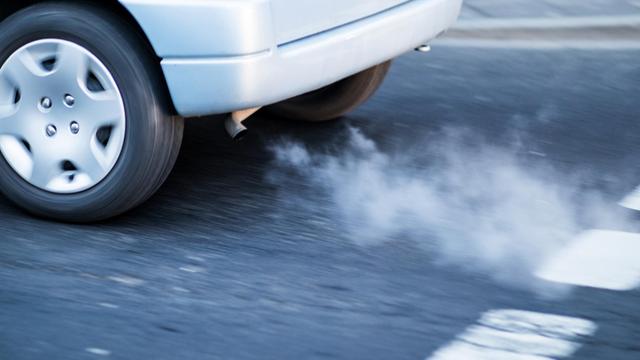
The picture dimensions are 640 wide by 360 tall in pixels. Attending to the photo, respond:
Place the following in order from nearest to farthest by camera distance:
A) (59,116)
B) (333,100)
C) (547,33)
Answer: (59,116) → (333,100) → (547,33)

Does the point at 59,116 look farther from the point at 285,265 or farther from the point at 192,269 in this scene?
the point at 285,265

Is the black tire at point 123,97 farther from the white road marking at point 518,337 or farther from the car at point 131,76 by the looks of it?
the white road marking at point 518,337

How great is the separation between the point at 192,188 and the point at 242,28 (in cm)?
107

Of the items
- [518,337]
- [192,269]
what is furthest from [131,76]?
[518,337]

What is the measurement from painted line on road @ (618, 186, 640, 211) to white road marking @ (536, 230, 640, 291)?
33cm

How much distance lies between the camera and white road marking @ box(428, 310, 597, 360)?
11.6 feet

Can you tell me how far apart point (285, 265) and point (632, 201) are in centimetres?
151

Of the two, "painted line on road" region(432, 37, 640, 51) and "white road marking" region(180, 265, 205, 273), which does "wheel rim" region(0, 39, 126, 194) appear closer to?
"white road marking" region(180, 265, 205, 273)

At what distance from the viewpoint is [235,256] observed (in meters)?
4.31

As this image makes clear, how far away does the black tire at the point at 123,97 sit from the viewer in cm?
432

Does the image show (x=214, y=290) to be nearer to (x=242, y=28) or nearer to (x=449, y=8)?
(x=242, y=28)

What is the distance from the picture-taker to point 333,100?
231 inches

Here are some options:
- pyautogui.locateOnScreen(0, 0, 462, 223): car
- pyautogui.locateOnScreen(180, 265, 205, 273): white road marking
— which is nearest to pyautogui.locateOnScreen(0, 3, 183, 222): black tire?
pyautogui.locateOnScreen(0, 0, 462, 223): car

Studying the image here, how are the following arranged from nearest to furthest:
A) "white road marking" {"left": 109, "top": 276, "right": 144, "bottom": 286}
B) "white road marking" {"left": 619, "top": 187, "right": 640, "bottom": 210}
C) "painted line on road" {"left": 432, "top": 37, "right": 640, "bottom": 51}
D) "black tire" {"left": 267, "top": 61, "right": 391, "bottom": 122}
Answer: "white road marking" {"left": 109, "top": 276, "right": 144, "bottom": 286}
"white road marking" {"left": 619, "top": 187, "right": 640, "bottom": 210}
"black tire" {"left": 267, "top": 61, "right": 391, "bottom": 122}
"painted line on road" {"left": 432, "top": 37, "right": 640, "bottom": 51}
